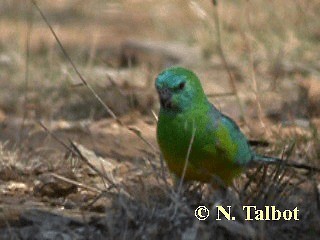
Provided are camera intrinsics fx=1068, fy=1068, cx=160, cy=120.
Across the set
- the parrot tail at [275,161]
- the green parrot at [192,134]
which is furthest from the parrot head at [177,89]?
the parrot tail at [275,161]

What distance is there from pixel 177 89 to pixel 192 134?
0.62 feet

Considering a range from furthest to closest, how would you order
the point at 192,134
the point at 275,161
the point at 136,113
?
the point at 136,113 < the point at 275,161 < the point at 192,134

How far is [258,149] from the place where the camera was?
→ 4641 millimetres

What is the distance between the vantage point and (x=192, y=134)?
12.5 ft

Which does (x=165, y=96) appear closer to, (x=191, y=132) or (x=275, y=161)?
(x=191, y=132)

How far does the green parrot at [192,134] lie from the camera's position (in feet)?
12.7

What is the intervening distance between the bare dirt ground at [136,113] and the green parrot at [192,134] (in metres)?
0.09

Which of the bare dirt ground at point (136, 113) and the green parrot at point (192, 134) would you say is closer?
the bare dirt ground at point (136, 113)

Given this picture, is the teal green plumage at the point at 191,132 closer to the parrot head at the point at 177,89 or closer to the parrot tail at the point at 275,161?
the parrot head at the point at 177,89

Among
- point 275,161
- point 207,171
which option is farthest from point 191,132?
point 275,161

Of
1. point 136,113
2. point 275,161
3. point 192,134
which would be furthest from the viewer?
point 136,113

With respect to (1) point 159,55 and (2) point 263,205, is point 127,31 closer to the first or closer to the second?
(1) point 159,55

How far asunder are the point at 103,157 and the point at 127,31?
3.30 metres

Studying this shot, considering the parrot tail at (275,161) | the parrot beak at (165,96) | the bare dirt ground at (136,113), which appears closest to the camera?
the bare dirt ground at (136,113)
